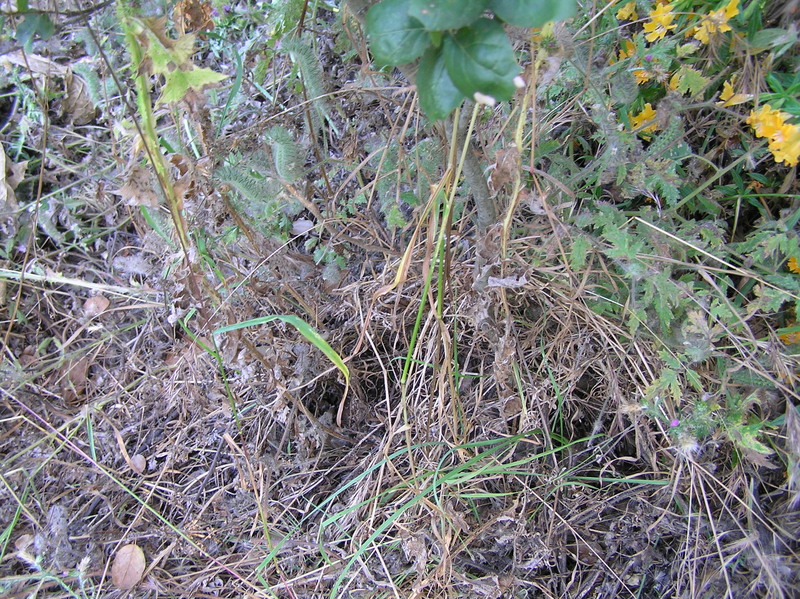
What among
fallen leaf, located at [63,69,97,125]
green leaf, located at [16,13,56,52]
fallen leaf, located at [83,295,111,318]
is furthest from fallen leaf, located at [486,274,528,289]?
fallen leaf, located at [63,69,97,125]

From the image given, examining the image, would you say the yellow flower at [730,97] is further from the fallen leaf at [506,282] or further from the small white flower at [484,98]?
the small white flower at [484,98]

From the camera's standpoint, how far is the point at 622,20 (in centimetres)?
146

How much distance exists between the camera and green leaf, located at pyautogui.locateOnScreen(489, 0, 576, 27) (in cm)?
71

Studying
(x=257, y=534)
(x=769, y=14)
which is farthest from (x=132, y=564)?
(x=769, y=14)

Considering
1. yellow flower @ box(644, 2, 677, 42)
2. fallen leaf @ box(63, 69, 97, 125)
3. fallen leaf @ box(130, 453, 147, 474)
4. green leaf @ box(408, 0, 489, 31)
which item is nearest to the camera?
green leaf @ box(408, 0, 489, 31)

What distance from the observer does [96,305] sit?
1.94 m

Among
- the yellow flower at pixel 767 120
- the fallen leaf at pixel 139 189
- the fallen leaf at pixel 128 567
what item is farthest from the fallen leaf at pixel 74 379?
the yellow flower at pixel 767 120

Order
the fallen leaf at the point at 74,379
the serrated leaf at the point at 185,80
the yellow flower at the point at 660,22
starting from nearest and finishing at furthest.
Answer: the serrated leaf at the point at 185,80 → the yellow flower at the point at 660,22 → the fallen leaf at the point at 74,379

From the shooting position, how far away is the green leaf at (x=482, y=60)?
0.75m

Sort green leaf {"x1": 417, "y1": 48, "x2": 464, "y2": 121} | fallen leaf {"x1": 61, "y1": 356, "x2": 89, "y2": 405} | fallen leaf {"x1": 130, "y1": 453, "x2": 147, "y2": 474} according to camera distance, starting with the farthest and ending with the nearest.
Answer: fallen leaf {"x1": 61, "y1": 356, "x2": 89, "y2": 405} < fallen leaf {"x1": 130, "y1": 453, "x2": 147, "y2": 474} < green leaf {"x1": 417, "y1": 48, "x2": 464, "y2": 121}

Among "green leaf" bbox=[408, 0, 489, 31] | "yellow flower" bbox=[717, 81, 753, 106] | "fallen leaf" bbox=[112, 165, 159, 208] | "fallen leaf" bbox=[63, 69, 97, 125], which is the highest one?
"green leaf" bbox=[408, 0, 489, 31]

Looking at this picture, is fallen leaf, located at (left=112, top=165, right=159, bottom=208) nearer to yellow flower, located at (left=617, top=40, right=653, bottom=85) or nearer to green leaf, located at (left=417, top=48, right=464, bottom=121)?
green leaf, located at (left=417, top=48, right=464, bottom=121)

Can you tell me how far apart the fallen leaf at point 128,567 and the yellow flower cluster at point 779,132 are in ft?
6.30

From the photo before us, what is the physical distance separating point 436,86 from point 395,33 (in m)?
0.10
